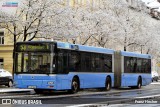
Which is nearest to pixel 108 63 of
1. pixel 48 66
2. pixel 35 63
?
pixel 48 66

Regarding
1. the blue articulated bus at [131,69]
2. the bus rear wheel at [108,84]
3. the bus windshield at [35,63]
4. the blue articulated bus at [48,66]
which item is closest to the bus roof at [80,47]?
the blue articulated bus at [48,66]

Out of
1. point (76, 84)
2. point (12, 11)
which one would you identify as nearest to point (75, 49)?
point (76, 84)

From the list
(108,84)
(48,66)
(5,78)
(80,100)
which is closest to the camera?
(80,100)

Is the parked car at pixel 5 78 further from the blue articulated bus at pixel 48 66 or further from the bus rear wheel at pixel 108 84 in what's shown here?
the blue articulated bus at pixel 48 66

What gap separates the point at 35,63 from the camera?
23078 millimetres

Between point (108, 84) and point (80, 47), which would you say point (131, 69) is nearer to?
point (108, 84)

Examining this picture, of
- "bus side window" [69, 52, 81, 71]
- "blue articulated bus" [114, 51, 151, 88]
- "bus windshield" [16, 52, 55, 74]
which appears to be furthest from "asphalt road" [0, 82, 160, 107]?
"blue articulated bus" [114, 51, 151, 88]

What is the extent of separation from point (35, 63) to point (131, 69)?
1214 cm

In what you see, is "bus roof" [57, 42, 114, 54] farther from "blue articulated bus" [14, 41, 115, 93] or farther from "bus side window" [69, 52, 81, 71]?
"bus side window" [69, 52, 81, 71]

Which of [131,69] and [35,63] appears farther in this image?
[131,69]

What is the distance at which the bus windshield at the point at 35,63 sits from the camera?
2294 cm

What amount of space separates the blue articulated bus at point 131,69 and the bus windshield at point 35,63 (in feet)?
30.6

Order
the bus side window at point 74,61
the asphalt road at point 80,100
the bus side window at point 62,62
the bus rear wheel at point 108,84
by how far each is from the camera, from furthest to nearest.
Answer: the bus rear wheel at point 108,84 → the bus side window at point 74,61 → the bus side window at point 62,62 → the asphalt road at point 80,100

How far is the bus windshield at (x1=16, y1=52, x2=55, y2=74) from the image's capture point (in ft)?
75.3
